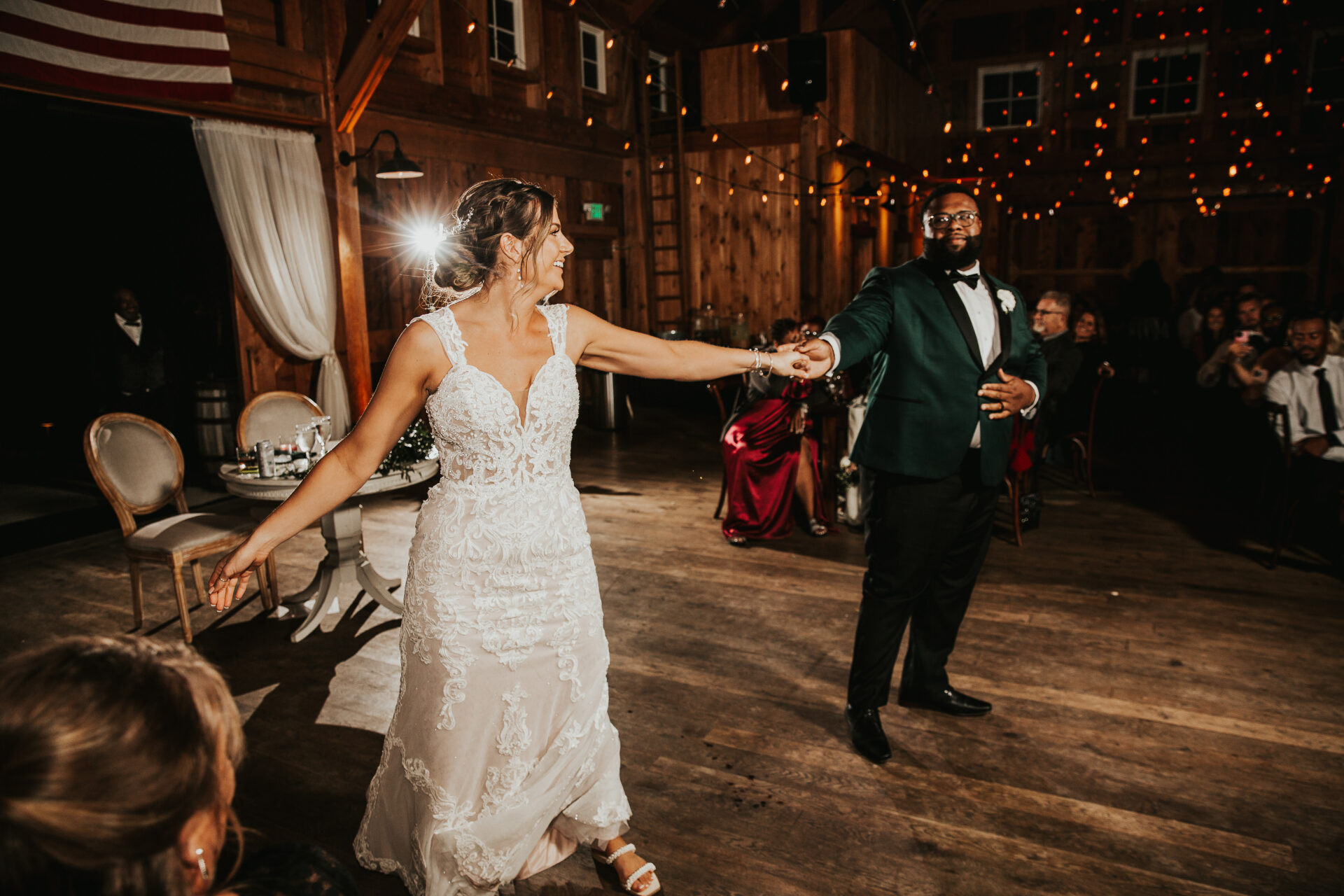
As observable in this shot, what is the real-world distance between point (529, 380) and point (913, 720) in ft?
6.04

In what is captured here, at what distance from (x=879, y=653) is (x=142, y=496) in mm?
3415

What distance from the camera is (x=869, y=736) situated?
8.86ft

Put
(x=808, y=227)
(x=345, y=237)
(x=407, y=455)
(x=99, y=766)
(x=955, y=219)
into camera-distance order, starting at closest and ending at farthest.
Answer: (x=99, y=766)
(x=955, y=219)
(x=407, y=455)
(x=345, y=237)
(x=808, y=227)

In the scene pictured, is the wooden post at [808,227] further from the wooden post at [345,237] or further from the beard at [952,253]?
the beard at [952,253]

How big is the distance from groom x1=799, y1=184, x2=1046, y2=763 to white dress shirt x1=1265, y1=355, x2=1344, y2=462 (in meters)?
2.62

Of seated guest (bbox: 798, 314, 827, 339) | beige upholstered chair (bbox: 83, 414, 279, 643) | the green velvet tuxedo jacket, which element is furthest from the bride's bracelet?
seated guest (bbox: 798, 314, 827, 339)

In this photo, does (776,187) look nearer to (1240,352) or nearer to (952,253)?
(1240,352)

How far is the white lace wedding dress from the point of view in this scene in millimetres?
1942

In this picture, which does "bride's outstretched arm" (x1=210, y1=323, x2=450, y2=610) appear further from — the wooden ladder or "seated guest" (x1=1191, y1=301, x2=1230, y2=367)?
the wooden ladder

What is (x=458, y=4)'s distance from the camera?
7781mm

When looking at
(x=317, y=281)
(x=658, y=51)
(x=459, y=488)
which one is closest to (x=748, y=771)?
(x=459, y=488)

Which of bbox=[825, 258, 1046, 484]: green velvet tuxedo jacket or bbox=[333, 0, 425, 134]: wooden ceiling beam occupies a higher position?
bbox=[333, 0, 425, 134]: wooden ceiling beam

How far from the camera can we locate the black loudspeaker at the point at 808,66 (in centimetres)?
974

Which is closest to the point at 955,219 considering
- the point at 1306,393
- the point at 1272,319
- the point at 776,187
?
the point at 1306,393
